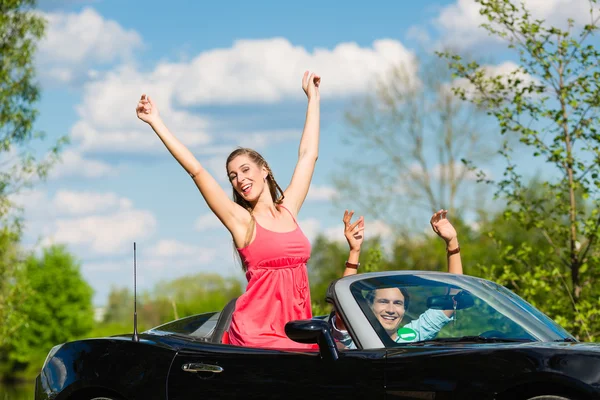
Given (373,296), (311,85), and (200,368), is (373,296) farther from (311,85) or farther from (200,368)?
(311,85)

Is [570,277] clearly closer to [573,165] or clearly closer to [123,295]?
[573,165]

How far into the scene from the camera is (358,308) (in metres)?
4.56

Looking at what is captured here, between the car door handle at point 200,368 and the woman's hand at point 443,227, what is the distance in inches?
71.5

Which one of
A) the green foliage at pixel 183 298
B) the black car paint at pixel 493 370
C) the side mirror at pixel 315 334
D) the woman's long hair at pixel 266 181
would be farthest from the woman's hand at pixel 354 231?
the green foliage at pixel 183 298

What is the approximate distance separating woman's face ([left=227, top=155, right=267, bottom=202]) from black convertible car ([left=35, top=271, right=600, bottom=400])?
2.97 ft

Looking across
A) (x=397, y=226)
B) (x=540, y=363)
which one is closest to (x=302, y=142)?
(x=540, y=363)

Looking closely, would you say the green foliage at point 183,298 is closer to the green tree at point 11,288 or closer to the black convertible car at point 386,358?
the green tree at point 11,288

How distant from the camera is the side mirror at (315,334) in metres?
4.28

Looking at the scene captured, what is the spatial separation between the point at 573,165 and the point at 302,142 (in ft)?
16.8

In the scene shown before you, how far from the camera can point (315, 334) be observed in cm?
428

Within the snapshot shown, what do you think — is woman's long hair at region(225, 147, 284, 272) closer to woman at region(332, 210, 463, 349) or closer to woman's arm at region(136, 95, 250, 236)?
woman's arm at region(136, 95, 250, 236)

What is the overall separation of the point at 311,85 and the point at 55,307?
73.2m

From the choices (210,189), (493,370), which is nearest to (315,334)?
(493,370)

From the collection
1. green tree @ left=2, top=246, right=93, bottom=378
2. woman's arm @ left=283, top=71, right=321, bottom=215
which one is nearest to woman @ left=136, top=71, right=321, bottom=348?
woman's arm @ left=283, top=71, right=321, bottom=215
